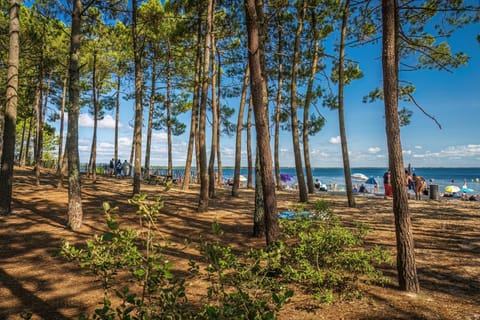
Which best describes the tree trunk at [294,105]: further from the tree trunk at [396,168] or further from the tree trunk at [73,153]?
the tree trunk at [73,153]

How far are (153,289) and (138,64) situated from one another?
11.3 metres

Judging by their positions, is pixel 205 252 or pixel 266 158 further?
pixel 266 158

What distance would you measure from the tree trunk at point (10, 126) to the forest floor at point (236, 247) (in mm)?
598

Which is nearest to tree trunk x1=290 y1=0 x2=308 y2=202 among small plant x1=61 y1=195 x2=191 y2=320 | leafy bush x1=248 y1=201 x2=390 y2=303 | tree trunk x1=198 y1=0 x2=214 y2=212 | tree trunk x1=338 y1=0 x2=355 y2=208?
tree trunk x1=338 y1=0 x2=355 y2=208

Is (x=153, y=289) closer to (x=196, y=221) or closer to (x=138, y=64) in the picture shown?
(x=196, y=221)

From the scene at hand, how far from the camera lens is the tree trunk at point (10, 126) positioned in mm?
7934

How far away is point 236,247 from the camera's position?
20.5ft

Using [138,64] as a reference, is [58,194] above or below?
below

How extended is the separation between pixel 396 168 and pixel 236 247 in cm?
370

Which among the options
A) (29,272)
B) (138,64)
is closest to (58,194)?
(138,64)

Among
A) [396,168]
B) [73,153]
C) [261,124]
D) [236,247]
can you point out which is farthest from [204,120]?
[396,168]

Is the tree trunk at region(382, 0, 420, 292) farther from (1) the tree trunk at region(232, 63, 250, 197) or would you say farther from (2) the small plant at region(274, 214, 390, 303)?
(1) the tree trunk at region(232, 63, 250, 197)

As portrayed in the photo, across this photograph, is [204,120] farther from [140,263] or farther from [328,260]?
[140,263]

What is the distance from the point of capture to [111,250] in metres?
2.04
